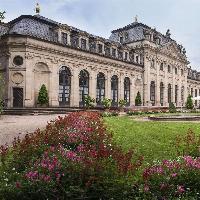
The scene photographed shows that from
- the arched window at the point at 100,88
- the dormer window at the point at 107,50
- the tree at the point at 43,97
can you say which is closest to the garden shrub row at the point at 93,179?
the tree at the point at 43,97

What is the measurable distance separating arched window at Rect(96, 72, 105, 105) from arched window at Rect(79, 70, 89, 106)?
2663 millimetres

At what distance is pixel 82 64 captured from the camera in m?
48.5

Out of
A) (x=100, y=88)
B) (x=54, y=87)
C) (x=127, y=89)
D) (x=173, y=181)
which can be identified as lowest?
(x=173, y=181)

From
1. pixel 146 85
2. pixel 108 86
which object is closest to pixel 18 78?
pixel 108 86

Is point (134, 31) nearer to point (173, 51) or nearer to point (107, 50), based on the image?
point (107, 50)

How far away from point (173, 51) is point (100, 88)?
25020 mm

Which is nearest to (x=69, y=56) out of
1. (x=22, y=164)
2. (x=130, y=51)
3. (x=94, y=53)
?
(x=94, y=53)

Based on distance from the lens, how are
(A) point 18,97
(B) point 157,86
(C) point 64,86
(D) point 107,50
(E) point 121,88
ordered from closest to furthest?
(A) point 18,97, (C) point 64,86, (D) point 107,50, (E) point 121,88, (B) point 157,86

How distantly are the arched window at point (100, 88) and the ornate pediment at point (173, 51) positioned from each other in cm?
1667

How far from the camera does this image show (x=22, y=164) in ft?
26.0

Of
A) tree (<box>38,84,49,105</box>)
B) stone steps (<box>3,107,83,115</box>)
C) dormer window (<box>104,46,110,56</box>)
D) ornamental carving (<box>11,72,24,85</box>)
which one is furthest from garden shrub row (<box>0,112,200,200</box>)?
dormer window (<box>104,46,110,56</box>)

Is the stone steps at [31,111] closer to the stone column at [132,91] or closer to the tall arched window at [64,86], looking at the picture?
the tall arched window at [64,86]

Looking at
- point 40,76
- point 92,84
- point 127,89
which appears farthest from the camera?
point 127,89

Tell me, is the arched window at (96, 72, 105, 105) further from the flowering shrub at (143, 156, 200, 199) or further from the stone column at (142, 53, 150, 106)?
the flowering shrub at (143, 156, 200, 199)
